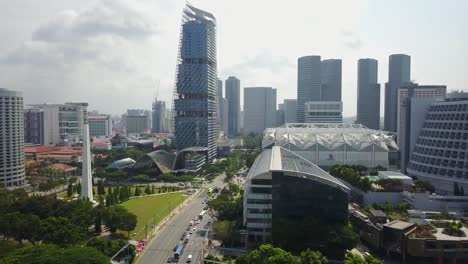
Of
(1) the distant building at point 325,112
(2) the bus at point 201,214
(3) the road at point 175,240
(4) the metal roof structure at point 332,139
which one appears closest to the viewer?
(3) the road at point 175,240

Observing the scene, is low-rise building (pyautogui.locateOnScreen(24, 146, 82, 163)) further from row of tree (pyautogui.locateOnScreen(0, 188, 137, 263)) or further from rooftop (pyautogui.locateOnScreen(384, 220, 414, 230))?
rooftop (pyautogui.locateOnScreen(384, 220, 414, 230))

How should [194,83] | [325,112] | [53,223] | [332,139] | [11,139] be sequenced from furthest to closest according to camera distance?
[325,112] → [194,83] → [332,139] → [11,139] → [53,223]

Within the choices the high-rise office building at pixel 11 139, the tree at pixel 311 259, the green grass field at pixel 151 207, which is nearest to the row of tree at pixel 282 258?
the tree at pixel 311 259

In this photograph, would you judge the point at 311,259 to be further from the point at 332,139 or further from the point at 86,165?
the point at 332,139

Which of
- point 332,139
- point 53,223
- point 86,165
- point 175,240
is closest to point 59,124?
point 86,165

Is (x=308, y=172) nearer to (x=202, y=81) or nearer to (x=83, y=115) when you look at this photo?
(x=83, y=115)

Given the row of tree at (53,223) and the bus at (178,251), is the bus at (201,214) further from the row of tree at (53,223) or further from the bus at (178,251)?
the bus at (178,251)

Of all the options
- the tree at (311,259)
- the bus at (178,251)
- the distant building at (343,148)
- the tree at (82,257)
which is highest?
the distant building at (343,148)

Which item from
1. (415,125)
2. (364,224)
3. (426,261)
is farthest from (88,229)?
(415,125)
